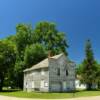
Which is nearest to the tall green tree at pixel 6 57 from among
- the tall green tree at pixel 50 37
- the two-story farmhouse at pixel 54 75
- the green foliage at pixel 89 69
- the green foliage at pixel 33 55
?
the green foliage at pixel 33 55

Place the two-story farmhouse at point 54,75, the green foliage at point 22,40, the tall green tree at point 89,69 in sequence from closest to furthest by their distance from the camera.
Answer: the two-story farmhouse at point 54,75 < the tall green tree at point 89,69 < the green foliage at point 22,40

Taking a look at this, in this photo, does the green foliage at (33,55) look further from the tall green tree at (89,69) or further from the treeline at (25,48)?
the tall green tree at (89,69)

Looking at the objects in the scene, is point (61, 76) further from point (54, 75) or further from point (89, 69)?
point (89, 69)

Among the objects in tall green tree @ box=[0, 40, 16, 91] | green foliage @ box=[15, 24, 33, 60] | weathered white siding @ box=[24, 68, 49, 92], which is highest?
green foliage @ box=[15, 24, 33, 60]

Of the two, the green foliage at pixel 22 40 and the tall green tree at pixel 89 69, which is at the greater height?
the green foliage at pixel 22 40

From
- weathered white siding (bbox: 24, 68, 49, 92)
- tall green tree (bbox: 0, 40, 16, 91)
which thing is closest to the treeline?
tall green tree (bbox: 0, 40, 16, 91)

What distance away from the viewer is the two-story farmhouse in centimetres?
5206

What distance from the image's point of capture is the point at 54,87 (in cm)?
5238

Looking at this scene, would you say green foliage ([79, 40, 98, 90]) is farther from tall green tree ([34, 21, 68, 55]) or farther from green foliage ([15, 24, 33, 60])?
green foliage ([15, 24, 33, 60])

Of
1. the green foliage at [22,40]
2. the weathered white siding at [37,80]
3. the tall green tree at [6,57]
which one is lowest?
the weathered white siding at [37,80]

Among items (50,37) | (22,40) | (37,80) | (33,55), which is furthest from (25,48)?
(37,80)

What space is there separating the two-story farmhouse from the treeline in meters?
8.19

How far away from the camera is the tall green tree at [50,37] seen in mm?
72600

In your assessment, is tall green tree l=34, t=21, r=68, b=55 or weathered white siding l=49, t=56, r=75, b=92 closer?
weathered white siding l=49, t=56, r=75, b=92
